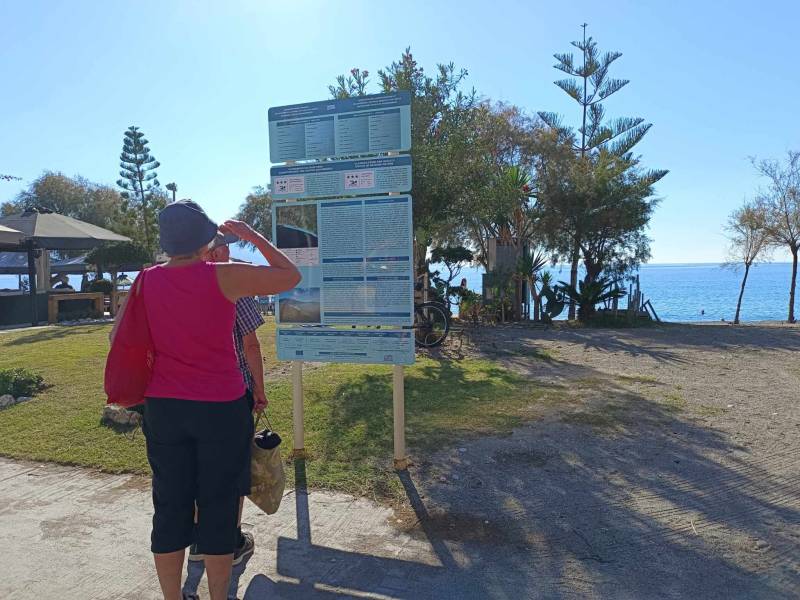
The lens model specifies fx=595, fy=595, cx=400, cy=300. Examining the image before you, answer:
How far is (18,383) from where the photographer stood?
668 cm

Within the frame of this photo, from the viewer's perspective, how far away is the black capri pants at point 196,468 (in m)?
2.32

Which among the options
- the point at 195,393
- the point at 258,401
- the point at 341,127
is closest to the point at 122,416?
the point at 258,401

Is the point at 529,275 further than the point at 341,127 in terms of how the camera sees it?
Yes

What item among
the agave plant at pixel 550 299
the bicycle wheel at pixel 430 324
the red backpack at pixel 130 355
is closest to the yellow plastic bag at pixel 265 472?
the red backpack at pixel 130 355

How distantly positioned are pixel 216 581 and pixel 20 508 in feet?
7.23

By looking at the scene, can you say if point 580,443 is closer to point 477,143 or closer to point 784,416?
point 784,416

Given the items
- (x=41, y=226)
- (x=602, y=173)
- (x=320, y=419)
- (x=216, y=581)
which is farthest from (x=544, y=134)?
(x=216, y=581)

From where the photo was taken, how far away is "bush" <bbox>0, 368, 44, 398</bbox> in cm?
659

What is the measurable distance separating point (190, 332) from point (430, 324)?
787 centimetres

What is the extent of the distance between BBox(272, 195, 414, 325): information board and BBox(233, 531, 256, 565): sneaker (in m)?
1.65

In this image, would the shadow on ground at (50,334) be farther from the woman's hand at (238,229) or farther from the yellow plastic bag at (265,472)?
the woman's hand at (238,229)

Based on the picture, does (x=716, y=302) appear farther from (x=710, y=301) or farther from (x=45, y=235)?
(x=45, y=235)

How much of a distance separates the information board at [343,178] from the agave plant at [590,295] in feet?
40.5

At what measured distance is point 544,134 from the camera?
21266 millimetres
